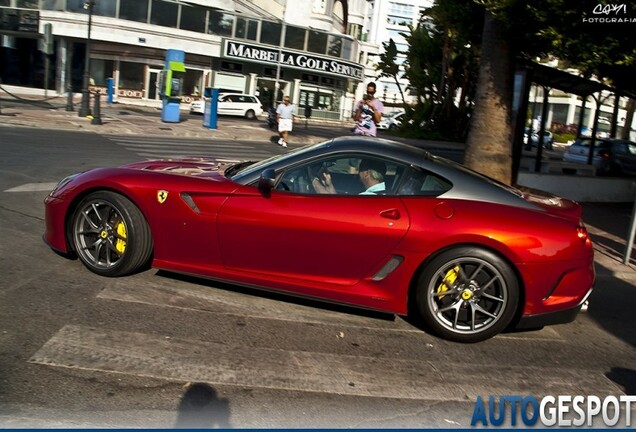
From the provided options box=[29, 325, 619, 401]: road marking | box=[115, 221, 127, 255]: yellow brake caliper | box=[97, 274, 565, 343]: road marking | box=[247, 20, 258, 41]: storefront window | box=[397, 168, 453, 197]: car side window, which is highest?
box=[247, 20, 258, 41]: storefront window

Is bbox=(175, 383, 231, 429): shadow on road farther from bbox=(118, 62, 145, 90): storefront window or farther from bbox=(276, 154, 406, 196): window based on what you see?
bbox=(118, 62, 145, 90): storefront window

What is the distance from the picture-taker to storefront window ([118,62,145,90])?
3966cm

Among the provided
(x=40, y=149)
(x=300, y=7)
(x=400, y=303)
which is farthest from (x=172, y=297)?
(x=300, y=7)

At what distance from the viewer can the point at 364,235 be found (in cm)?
462

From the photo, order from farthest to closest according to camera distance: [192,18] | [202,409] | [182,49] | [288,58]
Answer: [288,58] → [192,18] → [182,49] → [202,409]

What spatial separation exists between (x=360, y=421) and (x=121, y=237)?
108 inches

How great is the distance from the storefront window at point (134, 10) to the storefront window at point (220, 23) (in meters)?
4.67

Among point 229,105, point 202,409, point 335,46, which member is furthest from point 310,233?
point 335,46

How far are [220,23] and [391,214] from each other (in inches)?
1617

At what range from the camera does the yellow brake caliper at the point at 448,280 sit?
4586mm

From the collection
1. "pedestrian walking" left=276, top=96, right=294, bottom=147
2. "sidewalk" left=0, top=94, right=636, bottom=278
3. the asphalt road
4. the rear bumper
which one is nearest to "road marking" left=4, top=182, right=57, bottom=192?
the asphalt road

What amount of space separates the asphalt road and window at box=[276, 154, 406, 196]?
39.7 inches

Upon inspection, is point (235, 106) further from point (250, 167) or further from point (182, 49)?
point (250, 167)

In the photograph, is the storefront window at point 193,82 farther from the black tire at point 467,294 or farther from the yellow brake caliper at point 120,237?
the black tire at point 467,294
